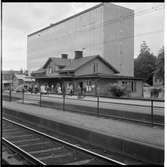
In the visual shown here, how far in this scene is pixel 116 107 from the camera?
40.8 feet

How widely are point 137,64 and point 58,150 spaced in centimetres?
8553

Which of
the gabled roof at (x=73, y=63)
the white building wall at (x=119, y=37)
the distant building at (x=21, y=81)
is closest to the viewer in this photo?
the gabled roof at (x=73, y=63)

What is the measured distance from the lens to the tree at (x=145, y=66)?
270 ft

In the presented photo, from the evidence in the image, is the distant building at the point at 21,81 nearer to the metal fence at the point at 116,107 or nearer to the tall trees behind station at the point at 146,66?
the tall trees behind station at the point at 146,66

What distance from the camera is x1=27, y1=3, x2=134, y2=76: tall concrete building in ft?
175

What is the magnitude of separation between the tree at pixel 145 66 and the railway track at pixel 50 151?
73131 millimetres

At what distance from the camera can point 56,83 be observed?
41781 mm

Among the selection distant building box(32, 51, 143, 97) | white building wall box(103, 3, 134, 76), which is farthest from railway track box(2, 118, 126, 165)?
white building wall box(103, 3, 134, 76)

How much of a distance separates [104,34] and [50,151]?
47214 mm

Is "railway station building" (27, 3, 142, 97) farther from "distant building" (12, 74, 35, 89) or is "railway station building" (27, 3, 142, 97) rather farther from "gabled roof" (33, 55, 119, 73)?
"distant building" (12, 74, 35, 89)

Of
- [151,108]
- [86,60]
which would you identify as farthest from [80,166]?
[86,60]

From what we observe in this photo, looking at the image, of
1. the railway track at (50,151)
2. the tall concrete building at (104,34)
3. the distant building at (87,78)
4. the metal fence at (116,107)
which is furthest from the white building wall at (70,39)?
the railway track at (50,151)

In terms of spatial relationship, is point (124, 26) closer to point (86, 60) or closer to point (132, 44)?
point (132, 44)

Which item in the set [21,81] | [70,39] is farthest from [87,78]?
[21,81]
